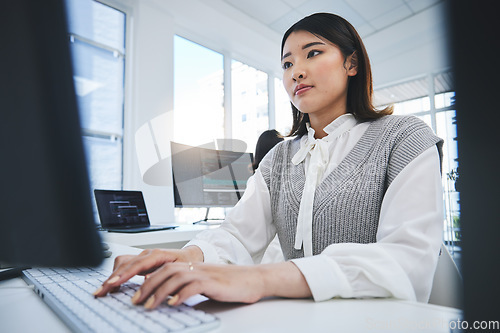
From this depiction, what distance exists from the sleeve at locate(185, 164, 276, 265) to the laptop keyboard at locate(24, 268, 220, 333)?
0.24 metres

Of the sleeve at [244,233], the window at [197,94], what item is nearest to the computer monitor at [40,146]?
the sleeve at [244,233]

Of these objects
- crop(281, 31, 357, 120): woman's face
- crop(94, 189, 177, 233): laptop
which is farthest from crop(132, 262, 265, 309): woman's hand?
crop(94, 189, 177, 233): laptop

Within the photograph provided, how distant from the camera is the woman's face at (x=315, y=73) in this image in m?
0.87

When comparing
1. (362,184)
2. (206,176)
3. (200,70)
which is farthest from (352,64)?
(200,70)

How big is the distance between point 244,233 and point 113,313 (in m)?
0.50

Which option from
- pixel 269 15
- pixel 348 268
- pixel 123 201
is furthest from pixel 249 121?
pixel 348 268

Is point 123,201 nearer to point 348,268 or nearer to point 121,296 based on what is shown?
point 121,296

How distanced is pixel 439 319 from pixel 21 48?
18.9 inches

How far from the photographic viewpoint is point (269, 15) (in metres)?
3.56

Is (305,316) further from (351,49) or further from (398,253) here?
(351,49)

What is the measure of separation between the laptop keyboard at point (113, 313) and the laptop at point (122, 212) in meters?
0.90

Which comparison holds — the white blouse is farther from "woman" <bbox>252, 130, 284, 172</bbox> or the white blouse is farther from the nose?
"woman" <bbox>252, 130, 284, 172</bbox>

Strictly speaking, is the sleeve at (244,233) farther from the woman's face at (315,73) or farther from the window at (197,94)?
the window at (197,94)

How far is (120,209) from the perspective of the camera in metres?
1.54
